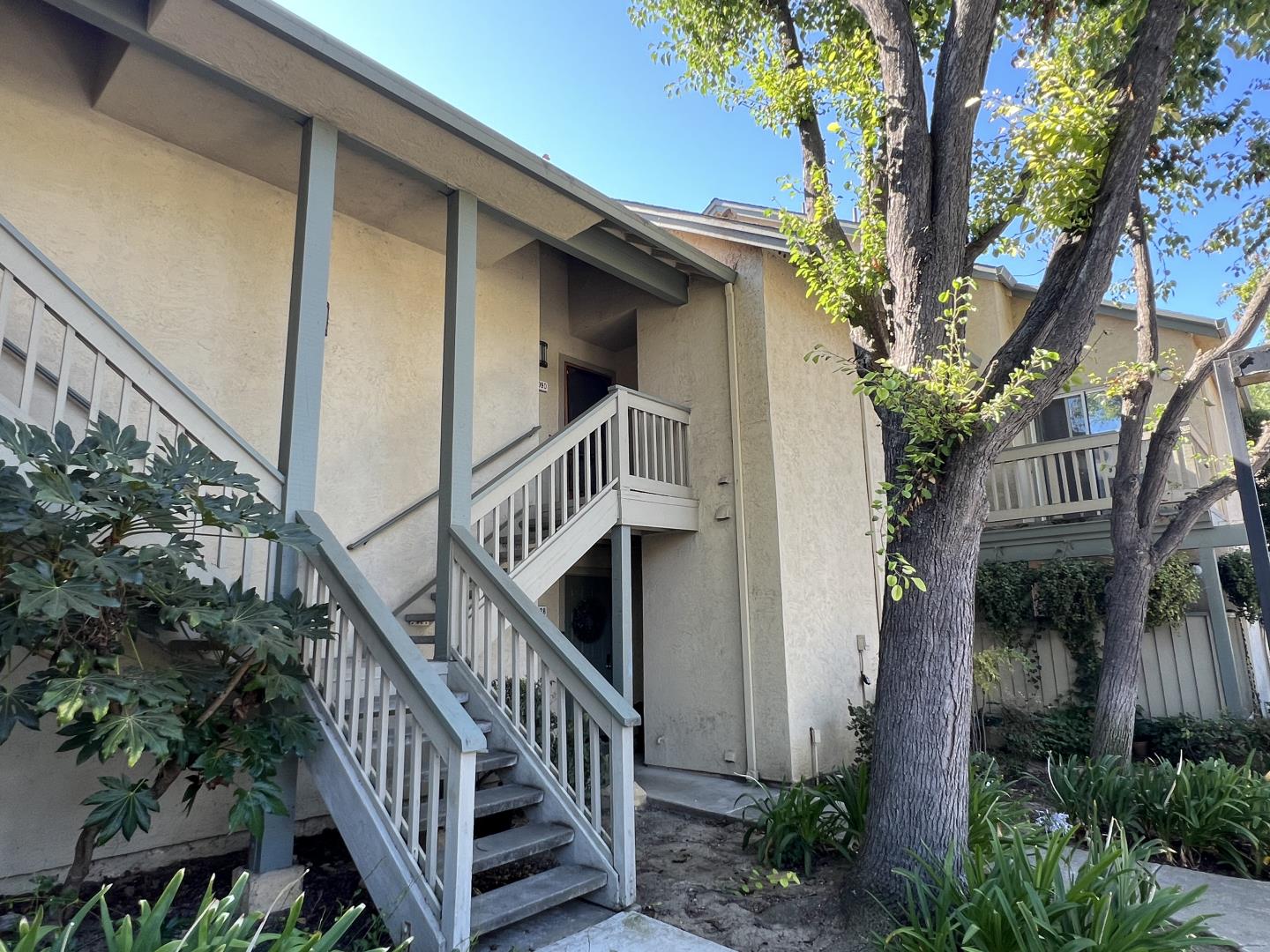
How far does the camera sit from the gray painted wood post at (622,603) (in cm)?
677

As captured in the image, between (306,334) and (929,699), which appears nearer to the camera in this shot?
(929,699)

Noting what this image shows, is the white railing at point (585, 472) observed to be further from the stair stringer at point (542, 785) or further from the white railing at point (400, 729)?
the white railing at point (400, 729)

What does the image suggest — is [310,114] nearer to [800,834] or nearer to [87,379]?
[87,379]

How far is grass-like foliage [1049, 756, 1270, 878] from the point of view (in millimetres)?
4730

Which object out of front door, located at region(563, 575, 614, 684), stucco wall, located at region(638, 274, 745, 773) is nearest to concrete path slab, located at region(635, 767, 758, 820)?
stucco wall, located at region(638, 274, 745, 773)

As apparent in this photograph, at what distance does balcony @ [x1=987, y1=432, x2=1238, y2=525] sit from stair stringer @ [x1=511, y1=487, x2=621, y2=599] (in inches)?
227

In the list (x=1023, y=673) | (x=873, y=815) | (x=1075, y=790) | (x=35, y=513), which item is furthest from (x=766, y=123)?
(x=1023, y=673)

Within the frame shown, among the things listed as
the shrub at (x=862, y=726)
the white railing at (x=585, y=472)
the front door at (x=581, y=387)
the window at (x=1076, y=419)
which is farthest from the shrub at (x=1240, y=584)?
the front door at (x=581, y=387)

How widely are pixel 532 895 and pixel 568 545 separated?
3.17m

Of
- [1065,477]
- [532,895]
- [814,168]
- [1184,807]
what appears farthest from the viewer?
[1065,477]

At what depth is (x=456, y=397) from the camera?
17.4 feet

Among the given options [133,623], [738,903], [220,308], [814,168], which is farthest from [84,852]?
[814,168]

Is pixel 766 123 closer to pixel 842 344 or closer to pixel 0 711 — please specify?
pixel 842 344

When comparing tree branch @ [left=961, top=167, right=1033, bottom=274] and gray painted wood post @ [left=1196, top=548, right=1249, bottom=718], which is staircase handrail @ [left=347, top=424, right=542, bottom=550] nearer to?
tree branch @ [left=961, top=167, right=1033, bottom=274]
